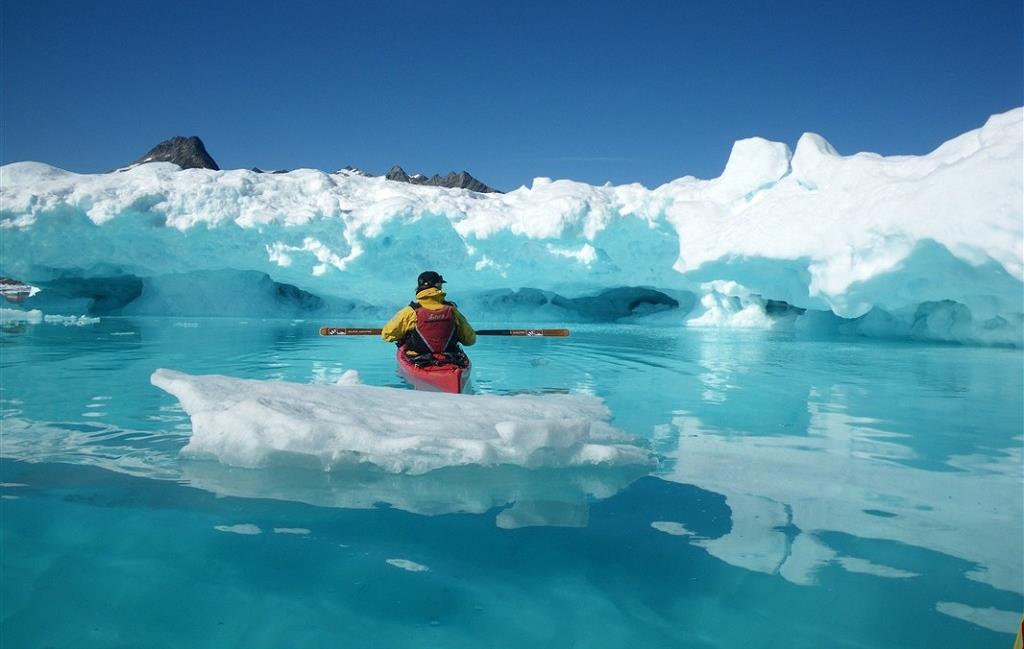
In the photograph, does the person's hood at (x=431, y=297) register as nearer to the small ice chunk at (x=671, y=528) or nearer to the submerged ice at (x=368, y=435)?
the submerged ice at (x=368, y=435)

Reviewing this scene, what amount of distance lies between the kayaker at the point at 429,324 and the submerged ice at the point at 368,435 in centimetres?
192

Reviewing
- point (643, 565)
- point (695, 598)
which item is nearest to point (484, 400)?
point (643, 565)

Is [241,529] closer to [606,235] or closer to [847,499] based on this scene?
[847,499]

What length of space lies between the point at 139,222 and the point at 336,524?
16082 mm

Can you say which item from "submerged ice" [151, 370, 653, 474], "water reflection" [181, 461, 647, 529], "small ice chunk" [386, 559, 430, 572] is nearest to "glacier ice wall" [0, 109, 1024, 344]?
"submerged ice" [151, 370, 653, 474]

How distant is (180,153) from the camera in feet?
102

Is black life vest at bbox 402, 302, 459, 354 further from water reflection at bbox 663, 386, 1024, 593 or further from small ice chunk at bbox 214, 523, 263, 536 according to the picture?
small ice chunk at bbox 214, 523, 263, 536

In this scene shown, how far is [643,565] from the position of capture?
7.95 ft

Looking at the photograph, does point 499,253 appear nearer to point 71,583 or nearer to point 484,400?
point 484,400

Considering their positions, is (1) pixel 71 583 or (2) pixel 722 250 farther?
(2) pixel 722 250

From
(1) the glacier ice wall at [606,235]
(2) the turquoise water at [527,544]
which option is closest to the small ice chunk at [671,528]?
(2) the turquoise water at [527,544]

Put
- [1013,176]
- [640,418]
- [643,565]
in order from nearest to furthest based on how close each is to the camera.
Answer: [643,565]
[640,418]
[1013,176]

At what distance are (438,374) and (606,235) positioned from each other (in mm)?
11563

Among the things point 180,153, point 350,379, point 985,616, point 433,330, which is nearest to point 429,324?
point 433,330
